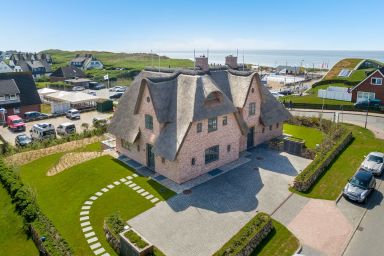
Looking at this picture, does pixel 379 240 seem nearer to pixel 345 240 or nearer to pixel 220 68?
pixel 345 240

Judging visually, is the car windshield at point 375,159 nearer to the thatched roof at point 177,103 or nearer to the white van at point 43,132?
the thatched roof at point 177,103

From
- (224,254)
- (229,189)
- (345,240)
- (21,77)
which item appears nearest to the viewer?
(224,254)

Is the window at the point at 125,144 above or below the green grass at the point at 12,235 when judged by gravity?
above

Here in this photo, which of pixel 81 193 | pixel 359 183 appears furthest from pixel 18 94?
pixel 359 183

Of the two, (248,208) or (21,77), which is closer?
(248,208)

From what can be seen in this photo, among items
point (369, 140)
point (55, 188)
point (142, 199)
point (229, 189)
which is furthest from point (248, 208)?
point (369, 140)

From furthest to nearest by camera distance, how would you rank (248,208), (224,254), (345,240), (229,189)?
(229,189) → (248,208) → (345,240) → (224,254)

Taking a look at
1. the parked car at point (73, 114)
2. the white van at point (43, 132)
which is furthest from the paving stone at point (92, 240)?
the parked car at point (73, 114)
